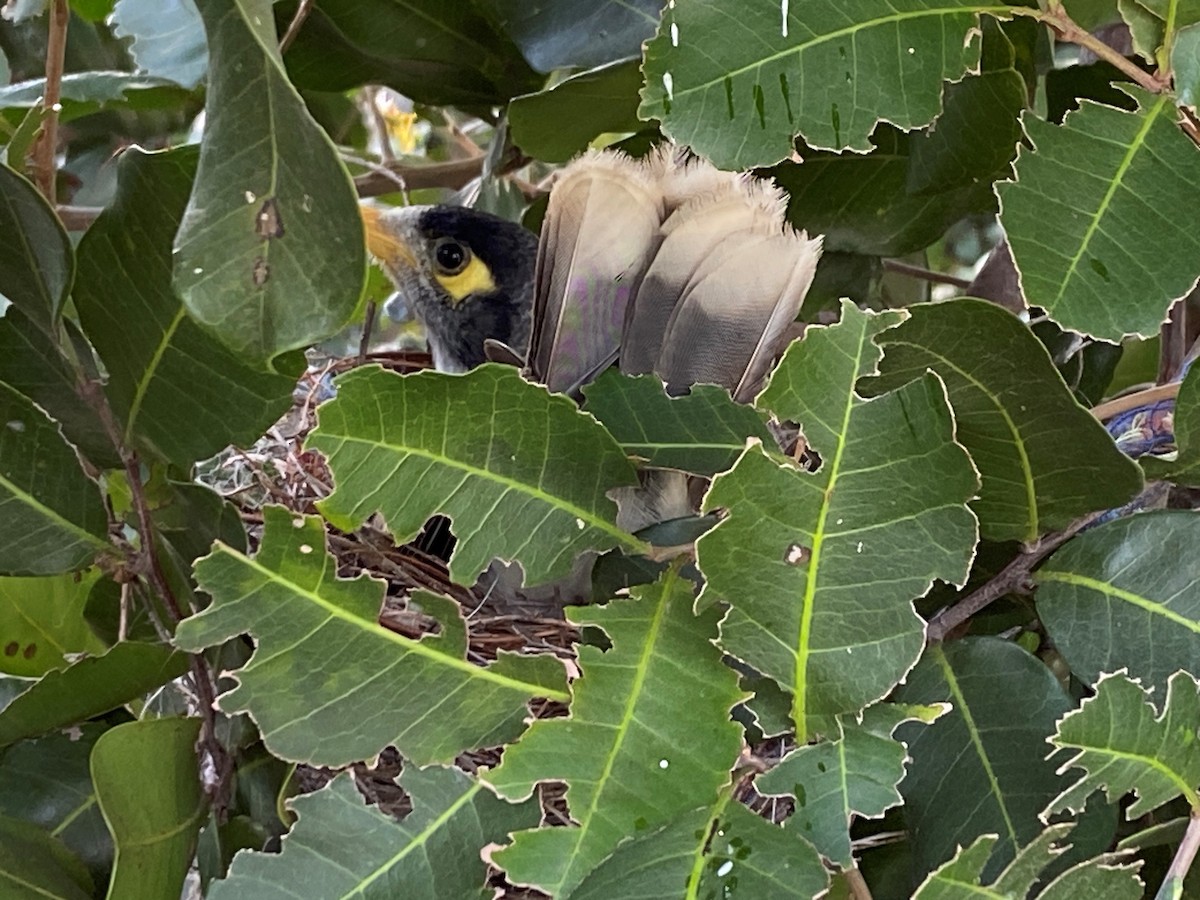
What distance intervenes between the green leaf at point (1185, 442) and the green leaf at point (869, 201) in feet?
1.15

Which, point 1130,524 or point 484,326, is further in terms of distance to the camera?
point 484,326

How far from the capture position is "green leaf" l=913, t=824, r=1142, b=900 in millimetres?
530

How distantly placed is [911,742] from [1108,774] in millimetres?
128

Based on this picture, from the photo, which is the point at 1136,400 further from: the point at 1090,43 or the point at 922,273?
the point at 922,273

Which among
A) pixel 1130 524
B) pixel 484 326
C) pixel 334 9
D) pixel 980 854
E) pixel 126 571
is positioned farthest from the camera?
pixel 484 326

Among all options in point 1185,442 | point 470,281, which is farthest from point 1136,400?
point 470,281

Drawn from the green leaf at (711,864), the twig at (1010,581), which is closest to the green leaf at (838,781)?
the green leaf at (711,864)

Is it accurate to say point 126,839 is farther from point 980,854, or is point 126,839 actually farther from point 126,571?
point 980,854

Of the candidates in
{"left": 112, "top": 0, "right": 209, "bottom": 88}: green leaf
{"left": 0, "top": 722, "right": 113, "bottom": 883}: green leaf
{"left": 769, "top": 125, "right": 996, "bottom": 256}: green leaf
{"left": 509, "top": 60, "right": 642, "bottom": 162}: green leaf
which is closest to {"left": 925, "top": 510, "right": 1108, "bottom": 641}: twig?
{"left": 769, "top": 125, "right": 996, "bottom": 256}: green leaf

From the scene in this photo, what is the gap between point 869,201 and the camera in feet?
3.16

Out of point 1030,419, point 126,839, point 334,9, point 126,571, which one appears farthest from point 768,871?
point 334,9

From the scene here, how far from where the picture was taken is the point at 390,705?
605 millimetres

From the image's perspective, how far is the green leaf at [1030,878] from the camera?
53cm

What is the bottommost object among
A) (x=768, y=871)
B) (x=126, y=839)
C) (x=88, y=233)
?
(x=126, y=839)
